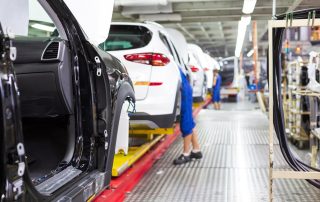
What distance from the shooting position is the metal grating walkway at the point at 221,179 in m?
3.95

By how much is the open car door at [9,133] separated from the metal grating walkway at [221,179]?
2354mm

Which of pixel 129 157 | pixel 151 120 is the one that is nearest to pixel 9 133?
pixel 151 120

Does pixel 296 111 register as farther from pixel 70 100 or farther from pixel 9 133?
pixel 9 133

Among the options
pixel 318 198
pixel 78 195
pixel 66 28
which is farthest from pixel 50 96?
pixel 318 198

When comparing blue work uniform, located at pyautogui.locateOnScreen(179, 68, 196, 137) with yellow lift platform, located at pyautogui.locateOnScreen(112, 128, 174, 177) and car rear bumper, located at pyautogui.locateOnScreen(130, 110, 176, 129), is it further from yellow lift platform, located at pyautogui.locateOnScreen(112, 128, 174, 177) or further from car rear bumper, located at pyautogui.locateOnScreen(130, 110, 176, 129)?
car rear bumper, located at pyautogui.locateOnScreen(130, 110, 176, 129)

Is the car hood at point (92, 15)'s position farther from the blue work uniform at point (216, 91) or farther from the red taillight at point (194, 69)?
the blue work uniform at point (216, 91)

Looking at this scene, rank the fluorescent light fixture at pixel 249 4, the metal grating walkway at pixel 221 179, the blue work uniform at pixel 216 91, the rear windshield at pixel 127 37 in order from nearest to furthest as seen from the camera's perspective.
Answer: the metal grating walkway at pixel 221 179 → the rear windshield at pixel 127 37 → the fluorescent light fixture at pixel 249 4 → the blue work uniform at pixel 216 91

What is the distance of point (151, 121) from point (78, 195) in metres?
2.35

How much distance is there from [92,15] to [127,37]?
4.91 feet

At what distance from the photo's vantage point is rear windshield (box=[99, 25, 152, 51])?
465 cm

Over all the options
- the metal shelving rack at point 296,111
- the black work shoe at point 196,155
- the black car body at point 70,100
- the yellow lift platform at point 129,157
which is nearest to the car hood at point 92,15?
the black car body at point 70,100

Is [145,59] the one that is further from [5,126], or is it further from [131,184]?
[5,126]

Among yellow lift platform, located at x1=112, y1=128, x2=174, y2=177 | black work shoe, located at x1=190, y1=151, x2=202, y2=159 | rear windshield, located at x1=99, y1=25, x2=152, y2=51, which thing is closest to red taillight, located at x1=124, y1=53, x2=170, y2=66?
rear windshield, located at x1=99, y1=25, x2=152, y2=51

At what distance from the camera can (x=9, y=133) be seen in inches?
63.4
